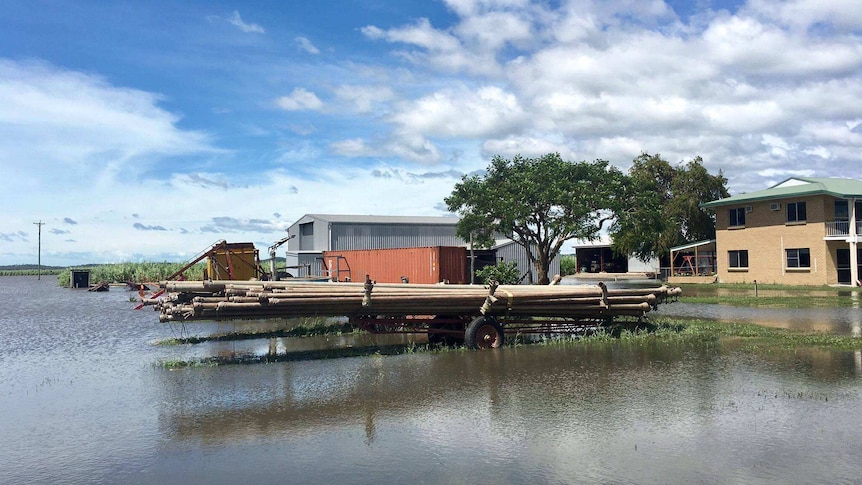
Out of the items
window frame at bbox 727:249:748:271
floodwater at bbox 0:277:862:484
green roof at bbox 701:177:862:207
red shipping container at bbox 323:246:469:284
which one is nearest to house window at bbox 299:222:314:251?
red shipping container at bbox 323:246:469:284

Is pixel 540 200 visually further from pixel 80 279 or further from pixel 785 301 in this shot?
pixel 80 279

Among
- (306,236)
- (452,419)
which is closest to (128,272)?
(306,236)

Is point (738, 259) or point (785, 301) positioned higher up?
point (738, 259)

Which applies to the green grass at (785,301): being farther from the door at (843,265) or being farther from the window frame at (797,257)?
the door at (843,265)

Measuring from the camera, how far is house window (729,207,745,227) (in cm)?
4734

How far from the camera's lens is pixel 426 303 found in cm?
1532

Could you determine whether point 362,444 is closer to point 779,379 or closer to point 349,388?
point 349,388

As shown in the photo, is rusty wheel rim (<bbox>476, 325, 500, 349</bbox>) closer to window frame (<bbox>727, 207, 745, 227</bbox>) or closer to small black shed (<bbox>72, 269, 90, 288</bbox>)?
window frame (<bbox>727, 207, 745, 227</bbox>)

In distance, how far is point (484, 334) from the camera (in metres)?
15.9

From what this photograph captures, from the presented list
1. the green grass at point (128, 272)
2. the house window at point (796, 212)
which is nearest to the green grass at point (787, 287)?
the house window at point (796, 212)

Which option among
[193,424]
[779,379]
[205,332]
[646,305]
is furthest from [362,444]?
[205,332]

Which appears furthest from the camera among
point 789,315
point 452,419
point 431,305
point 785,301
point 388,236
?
point 388,236

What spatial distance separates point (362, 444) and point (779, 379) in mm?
7800

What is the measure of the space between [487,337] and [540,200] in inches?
908
